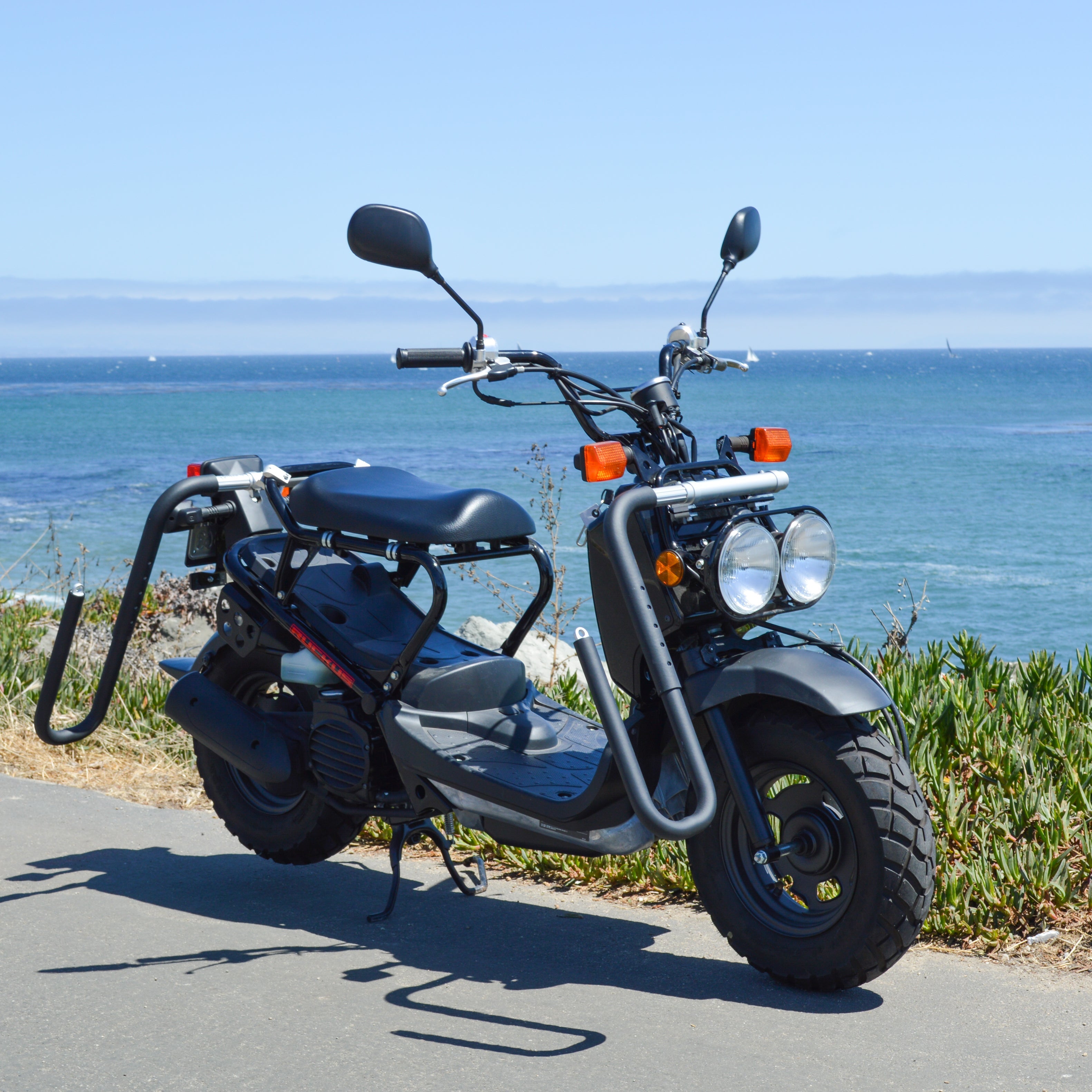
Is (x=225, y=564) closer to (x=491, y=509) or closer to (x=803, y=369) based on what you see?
(x=491, y=509)

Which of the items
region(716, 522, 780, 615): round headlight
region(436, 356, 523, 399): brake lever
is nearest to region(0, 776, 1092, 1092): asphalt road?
region(716, 522, 780, 615): round headlight

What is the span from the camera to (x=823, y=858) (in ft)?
10.9

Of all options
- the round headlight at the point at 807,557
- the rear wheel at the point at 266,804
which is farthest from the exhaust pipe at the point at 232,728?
the round headlight at the point at 807,557

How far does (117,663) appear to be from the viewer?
14.9ft

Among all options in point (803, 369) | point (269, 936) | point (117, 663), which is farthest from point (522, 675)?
point (803, 369)

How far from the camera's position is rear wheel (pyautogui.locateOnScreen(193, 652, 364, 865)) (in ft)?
14.5

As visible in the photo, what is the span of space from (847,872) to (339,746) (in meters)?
1.65

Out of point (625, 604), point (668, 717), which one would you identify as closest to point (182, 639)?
point (625, 604)

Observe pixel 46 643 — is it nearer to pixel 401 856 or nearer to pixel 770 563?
pixel 401 856

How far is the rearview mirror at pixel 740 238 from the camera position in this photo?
3924 mm

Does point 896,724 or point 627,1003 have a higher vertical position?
point 896,724

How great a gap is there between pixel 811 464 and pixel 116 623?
124 ft

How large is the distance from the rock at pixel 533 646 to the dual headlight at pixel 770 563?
4.56 metres

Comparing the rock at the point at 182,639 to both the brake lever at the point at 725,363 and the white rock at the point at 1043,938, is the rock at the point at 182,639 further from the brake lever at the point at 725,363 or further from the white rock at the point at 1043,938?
the white rock at the point at 1043,938
